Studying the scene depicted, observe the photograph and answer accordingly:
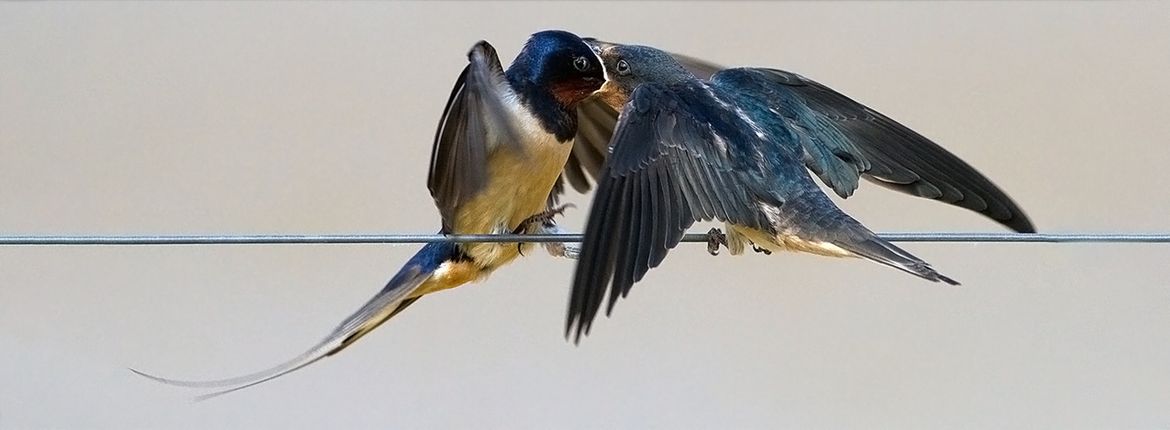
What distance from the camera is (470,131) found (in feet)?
4.43

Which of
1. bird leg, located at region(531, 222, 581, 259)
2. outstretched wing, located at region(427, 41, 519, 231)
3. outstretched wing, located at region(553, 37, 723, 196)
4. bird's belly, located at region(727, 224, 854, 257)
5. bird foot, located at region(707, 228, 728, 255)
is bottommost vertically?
bird's belly, located at region(727, 224, 854, 257)

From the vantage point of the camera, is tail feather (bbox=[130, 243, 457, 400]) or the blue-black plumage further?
tail feather (bbox=[130, 243, 457, 400])

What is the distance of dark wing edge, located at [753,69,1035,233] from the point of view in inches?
60.1

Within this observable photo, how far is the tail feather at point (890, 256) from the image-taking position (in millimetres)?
1167

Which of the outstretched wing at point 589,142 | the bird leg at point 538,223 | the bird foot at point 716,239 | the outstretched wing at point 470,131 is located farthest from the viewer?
the outstretched wing at point 589,142

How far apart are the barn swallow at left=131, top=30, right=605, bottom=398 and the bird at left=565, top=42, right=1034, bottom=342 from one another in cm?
7

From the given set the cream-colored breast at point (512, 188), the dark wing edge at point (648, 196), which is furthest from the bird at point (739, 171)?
the cream-colored breast at point (512, 188)

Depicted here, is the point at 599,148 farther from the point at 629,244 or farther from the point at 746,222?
the point at 629,244

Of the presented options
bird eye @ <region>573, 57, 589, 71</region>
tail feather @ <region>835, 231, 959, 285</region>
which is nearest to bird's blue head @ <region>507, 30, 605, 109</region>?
bird eye @ <region>573, 57, 589, 71</region>

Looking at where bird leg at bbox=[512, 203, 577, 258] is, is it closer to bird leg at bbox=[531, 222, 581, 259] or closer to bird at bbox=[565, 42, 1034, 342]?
bird leg at bbox=[531, 222, 581, 259]

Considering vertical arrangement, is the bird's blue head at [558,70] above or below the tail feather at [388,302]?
above

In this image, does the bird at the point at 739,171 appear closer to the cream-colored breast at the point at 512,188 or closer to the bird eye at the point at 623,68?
the bird eye at the point at 623,68

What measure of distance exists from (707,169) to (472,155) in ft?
0.87

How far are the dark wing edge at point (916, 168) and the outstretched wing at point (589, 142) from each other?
0.22 meters
